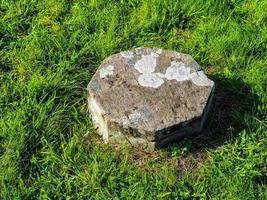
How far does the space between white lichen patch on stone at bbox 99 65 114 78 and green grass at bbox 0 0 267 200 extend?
358 mm

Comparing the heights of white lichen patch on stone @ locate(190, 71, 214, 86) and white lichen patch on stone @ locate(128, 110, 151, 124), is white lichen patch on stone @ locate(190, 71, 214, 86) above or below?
above

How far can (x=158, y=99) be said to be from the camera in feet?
10.7

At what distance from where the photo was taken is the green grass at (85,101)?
3.20m

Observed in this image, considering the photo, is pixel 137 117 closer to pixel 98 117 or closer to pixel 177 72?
pixel 98 117

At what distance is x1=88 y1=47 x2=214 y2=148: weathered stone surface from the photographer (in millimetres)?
3189

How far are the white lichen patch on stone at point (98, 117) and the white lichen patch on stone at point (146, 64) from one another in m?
0.40

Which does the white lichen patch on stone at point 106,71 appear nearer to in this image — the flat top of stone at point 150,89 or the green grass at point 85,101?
the flat top of stone at point 150,89

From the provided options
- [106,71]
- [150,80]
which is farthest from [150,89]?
[106,71]

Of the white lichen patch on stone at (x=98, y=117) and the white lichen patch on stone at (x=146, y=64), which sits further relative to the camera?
the white lichen patch on stone at (x=146, y=64)

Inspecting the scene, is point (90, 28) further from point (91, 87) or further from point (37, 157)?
point (37, 157)

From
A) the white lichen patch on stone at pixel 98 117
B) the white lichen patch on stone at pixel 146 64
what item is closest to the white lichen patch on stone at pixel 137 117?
the white lichen patch on stone at pixel 98 117

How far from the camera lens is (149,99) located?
3.27 metres

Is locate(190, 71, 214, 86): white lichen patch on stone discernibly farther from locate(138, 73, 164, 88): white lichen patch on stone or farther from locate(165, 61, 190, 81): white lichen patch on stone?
locate(138, 73, 164, 88): white lichen patch on stone

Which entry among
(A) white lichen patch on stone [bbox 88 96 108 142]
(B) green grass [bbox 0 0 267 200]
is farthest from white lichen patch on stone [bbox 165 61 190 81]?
(A) white lichen patch on stone [bbox 88 96 108 142]
